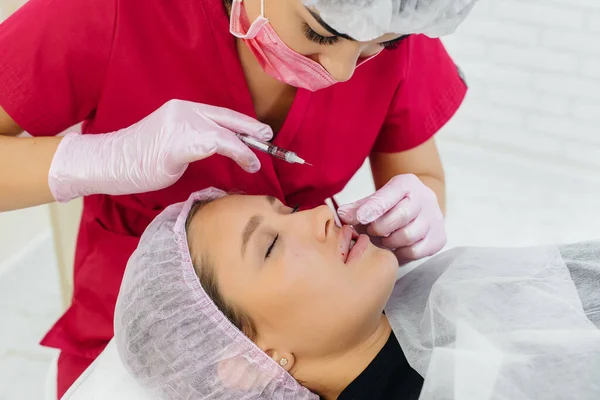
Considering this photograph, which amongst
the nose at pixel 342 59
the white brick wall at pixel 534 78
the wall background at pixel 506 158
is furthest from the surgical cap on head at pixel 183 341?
the white brick wall at pixel 534 78

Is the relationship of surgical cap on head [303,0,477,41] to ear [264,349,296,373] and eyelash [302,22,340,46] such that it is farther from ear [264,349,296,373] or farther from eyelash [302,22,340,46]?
ear [264,349,296,373]

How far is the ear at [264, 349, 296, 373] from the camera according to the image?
3.62 ft

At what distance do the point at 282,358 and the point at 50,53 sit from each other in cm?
65

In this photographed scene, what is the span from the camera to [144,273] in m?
1.11

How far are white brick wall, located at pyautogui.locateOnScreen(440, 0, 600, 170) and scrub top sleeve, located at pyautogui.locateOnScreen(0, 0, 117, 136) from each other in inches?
57.5

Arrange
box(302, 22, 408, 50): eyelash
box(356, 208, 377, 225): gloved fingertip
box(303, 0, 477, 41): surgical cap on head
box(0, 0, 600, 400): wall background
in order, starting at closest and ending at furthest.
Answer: box(303, 0, 477, 41): surgical cap on head
box(302, 22, 408, 50): eyelash
box(356, 208, 377, 225): gloved fingertip
box(0, 0, 600, 400): wall background

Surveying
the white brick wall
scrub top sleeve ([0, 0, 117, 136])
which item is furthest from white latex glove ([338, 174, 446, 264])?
the white brick wall

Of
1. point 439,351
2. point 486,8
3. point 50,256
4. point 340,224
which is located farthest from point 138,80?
point 486,8

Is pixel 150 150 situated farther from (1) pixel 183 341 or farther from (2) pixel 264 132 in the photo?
(1) pixel 183 341

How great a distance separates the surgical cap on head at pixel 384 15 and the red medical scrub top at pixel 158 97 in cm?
32

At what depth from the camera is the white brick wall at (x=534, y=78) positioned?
209cm

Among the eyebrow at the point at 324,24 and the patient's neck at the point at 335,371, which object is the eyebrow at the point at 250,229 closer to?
the patient's neck at the point at 335,371

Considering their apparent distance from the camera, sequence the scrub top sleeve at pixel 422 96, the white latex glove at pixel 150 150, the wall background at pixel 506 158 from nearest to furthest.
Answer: the white latex glove at pixel 150 150 < the scrub top sleeve at pixel 422 96 < the wall background at pixel 506 158

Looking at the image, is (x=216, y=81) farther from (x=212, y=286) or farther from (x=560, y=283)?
(x=560, y=283)
